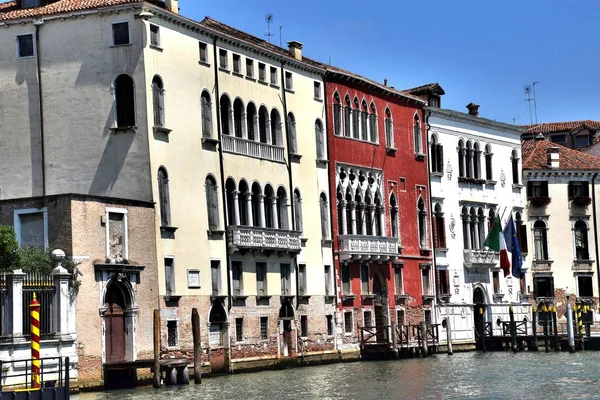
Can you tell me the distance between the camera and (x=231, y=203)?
42844 mm

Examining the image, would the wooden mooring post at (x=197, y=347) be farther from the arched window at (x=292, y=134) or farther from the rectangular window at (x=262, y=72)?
the arched window at (x=292, y=134)

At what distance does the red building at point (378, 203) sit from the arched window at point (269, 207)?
4.19 m

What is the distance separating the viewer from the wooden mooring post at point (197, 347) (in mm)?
37094

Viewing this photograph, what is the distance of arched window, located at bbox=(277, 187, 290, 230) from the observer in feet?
150

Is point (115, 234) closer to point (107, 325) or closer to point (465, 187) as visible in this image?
A: point (107, 325)

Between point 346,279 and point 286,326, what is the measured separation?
4.60 metres

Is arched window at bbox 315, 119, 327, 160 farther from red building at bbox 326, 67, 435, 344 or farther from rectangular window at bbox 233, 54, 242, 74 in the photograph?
rectangular window at bbox 233, 54, 242, 74

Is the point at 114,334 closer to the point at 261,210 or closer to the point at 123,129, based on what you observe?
the point at 123,129

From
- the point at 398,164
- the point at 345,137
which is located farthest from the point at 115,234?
the point at 398,164

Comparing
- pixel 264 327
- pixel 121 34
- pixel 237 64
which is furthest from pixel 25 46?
pixel 264 327

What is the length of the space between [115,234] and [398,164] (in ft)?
61.3

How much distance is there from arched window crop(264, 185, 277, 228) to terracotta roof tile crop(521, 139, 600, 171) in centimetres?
2002

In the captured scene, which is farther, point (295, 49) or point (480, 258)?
point (480, 258)

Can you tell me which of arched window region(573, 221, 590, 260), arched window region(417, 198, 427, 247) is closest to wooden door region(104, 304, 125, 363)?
arched window region(417, 198, 427, 247)
